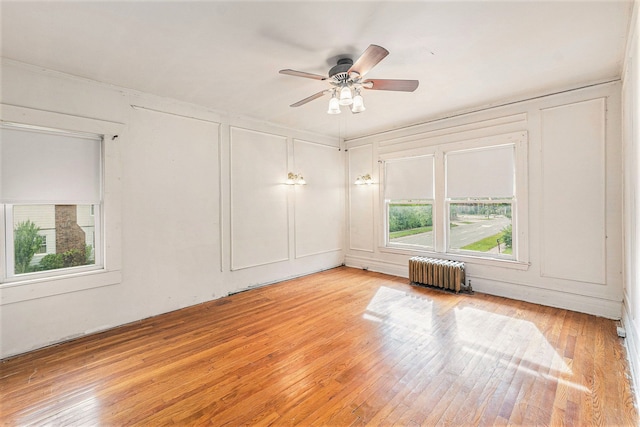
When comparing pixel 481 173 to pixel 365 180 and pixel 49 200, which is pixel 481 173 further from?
pixel 49 200

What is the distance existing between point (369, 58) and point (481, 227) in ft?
11.4

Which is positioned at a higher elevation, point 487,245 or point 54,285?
point 487,245

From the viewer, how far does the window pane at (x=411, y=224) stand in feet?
17.1

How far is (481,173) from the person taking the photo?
4.50 m

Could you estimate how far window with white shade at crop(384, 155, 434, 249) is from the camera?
203 inches

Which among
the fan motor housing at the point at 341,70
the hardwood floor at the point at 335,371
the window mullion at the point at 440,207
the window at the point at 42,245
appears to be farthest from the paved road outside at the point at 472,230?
the window at the point at 42,245

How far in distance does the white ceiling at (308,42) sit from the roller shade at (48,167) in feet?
2.40

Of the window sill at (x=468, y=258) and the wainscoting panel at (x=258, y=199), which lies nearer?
the window sill at (x=468, y=258)

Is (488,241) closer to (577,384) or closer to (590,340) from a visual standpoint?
(590,340)

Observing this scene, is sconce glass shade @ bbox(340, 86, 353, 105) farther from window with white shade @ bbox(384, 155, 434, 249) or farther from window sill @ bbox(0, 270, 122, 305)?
window sill @ bbox(0, 270, 122, 305)

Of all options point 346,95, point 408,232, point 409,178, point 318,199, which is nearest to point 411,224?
point 408,232

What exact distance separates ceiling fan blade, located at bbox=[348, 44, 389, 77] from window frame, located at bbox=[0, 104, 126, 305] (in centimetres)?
291

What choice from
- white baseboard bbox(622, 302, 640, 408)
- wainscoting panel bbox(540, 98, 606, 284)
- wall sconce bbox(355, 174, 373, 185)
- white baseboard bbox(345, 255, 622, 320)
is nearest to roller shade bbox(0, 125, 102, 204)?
wall sconce bbox(355, 174, 373, 185)

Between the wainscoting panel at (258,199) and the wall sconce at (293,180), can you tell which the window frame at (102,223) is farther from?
the wall sconce at (293,180)
